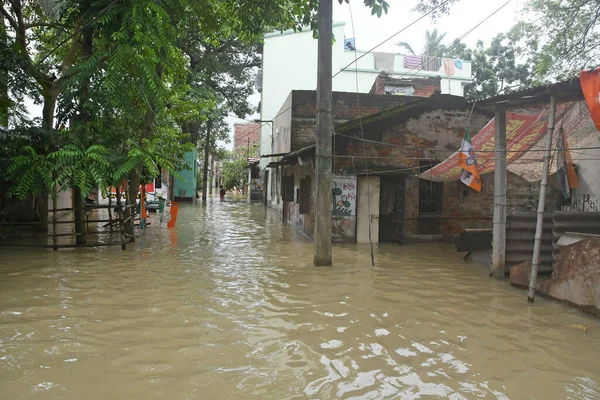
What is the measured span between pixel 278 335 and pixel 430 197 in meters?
8.74

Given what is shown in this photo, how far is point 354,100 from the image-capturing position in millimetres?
17000

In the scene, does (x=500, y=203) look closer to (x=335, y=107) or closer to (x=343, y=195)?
(x=343, y=195)

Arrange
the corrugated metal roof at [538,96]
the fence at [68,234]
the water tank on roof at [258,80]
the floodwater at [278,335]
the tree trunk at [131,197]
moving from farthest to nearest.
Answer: the water tank on roof at [258,80]
the tree trunk at [131,197]
the fence at [68,234]
the corrugated metal roof at [538,96]
the floodwater at [278,335]

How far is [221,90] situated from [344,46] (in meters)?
8.32

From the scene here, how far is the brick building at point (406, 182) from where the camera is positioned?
11586mm

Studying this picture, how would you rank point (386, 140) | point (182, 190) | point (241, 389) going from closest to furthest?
point (241, 389) → point (386, 140) → point (182, 190)

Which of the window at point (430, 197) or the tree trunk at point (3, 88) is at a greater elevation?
the tree trunk at point (3, 88)

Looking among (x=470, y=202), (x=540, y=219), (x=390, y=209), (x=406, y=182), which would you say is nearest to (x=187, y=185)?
(x=390, y=209)

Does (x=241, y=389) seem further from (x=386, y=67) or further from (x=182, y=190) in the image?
(x=182, y=190)

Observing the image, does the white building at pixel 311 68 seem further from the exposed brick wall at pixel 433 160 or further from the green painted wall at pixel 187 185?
the exposed brick wall at pixel 433 160

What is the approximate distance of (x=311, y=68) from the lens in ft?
91.3

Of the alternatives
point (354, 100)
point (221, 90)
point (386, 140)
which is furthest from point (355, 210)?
point (221, 90)

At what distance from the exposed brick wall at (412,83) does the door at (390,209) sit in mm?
8440

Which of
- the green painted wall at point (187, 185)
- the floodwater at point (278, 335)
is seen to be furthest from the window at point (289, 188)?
the green painted wall at point (187, 185)
